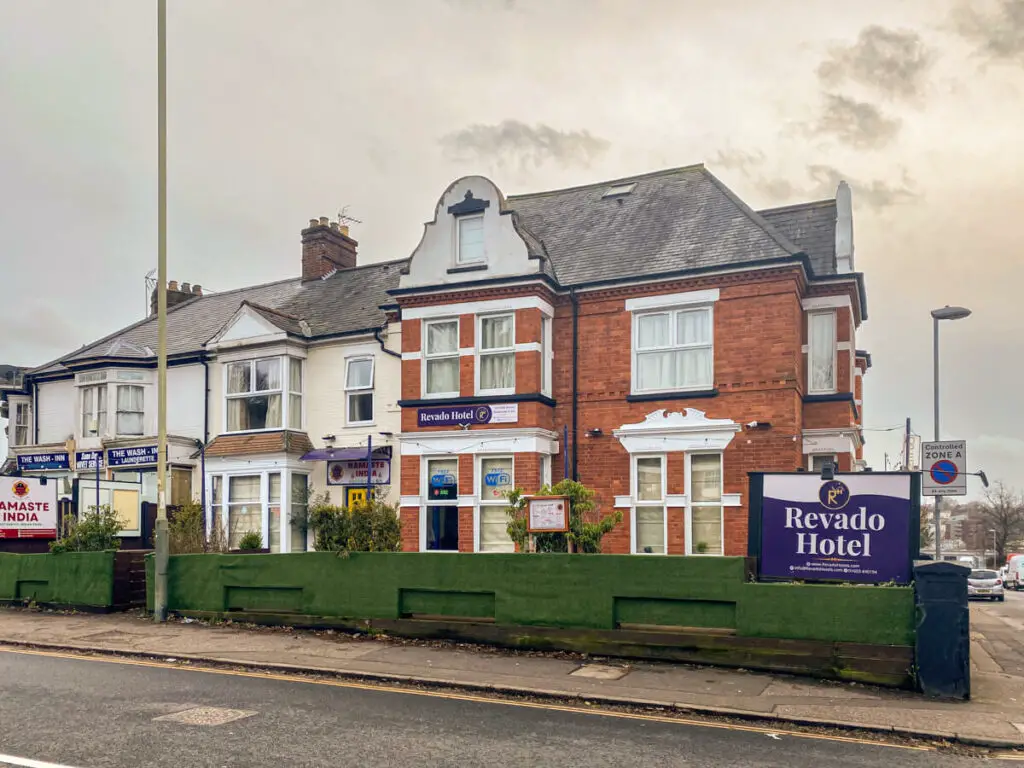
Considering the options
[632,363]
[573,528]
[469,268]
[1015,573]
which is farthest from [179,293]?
[1015,573]

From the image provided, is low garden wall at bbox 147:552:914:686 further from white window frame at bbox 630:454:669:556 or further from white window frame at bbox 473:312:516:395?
white window frame at bbox 473:312:516:395

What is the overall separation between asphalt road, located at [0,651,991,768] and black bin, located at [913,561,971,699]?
2.30 metres

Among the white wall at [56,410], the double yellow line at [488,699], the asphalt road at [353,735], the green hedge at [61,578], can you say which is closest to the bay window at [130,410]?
the white wall at [56,410]

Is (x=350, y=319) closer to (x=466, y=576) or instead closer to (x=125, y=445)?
(x=125, y=445)

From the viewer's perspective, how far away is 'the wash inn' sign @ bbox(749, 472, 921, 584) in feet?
37.1

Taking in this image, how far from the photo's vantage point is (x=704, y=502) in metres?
18.7

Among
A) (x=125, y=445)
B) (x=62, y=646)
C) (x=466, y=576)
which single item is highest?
(x=125, y=445)

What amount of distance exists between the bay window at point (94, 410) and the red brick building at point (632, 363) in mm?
11300

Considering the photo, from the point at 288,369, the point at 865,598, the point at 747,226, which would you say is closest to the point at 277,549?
the point at 288,369

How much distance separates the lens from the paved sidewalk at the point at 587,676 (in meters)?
9.02

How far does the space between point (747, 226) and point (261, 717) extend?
1488 centimetres

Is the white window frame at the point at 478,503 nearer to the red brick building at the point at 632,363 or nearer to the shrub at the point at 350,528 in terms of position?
the red brick building at the point at 632,363

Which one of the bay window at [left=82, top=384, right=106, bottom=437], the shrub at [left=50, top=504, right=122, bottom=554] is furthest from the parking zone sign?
the bay window at [left=82, top=384, right=106, bottom=437]

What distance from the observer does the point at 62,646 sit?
1307cm
